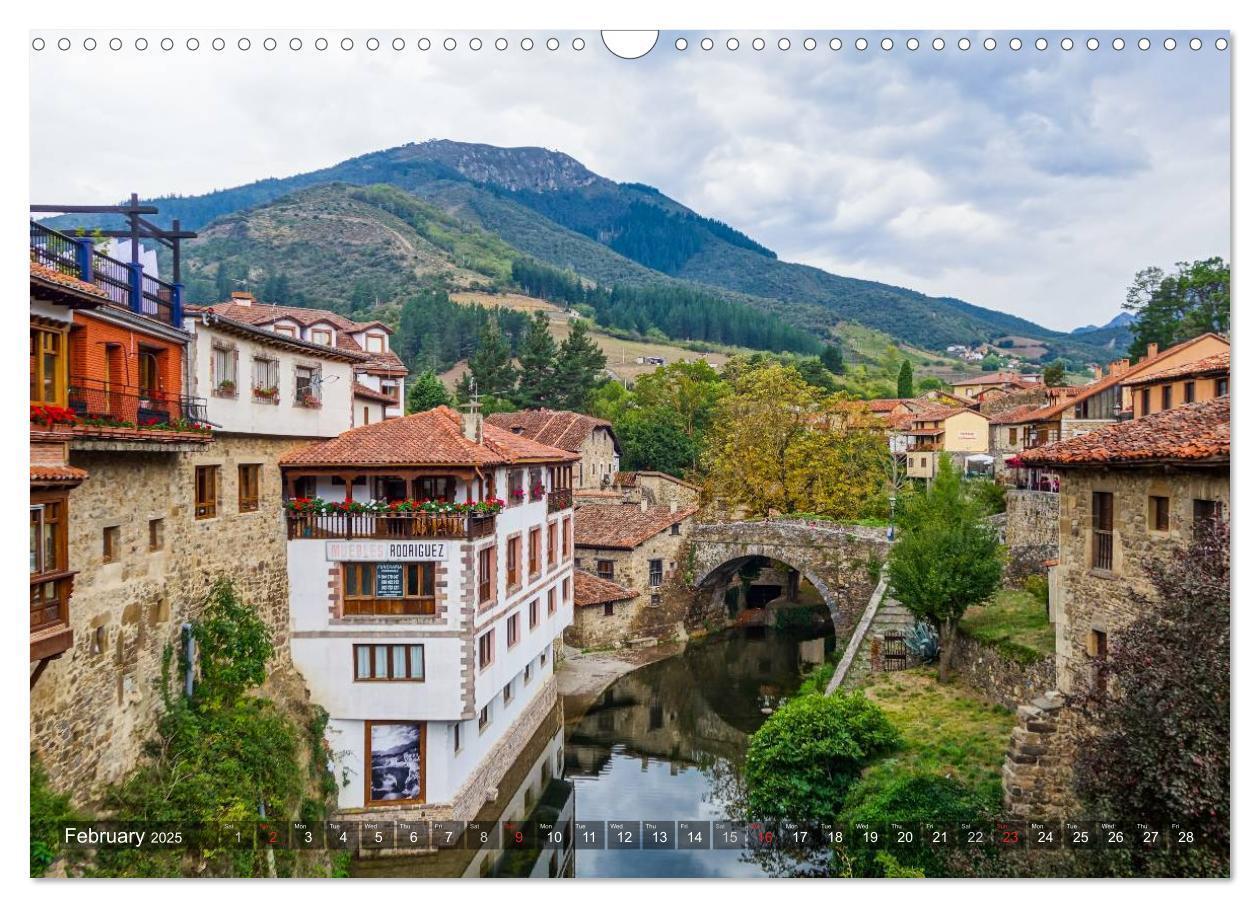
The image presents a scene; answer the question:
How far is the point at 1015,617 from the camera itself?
18.6 meters

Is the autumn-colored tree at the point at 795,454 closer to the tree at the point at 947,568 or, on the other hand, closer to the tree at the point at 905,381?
the tree at the point at 905,381

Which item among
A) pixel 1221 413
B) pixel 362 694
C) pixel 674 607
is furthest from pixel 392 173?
pixel 674 607

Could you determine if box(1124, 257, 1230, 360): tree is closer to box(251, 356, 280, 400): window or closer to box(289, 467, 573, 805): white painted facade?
box(289, 467, 573, 805): white painted facade

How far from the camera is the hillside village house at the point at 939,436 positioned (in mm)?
32938

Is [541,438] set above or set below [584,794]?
above

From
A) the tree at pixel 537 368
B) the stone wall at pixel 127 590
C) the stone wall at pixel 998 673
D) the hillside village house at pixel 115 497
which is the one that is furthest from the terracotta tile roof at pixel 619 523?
the hillside village house at pixel 115 497

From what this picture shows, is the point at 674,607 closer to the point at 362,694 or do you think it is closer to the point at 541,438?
the point at 541,438

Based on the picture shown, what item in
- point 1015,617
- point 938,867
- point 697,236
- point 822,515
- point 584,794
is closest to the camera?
point 938,867

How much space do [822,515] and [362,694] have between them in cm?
2223

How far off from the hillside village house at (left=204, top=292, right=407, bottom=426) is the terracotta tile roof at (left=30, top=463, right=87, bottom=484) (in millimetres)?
4639

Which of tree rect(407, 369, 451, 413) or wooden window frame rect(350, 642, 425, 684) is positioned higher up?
tree rect(407, 369, 451, 413)

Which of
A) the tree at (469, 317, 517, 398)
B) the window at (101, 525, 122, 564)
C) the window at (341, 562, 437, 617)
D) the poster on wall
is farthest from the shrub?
the tree at (469, 317, 517, 398)

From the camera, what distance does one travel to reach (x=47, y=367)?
8383 millimetres

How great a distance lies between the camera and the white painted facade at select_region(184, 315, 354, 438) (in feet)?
39.1
